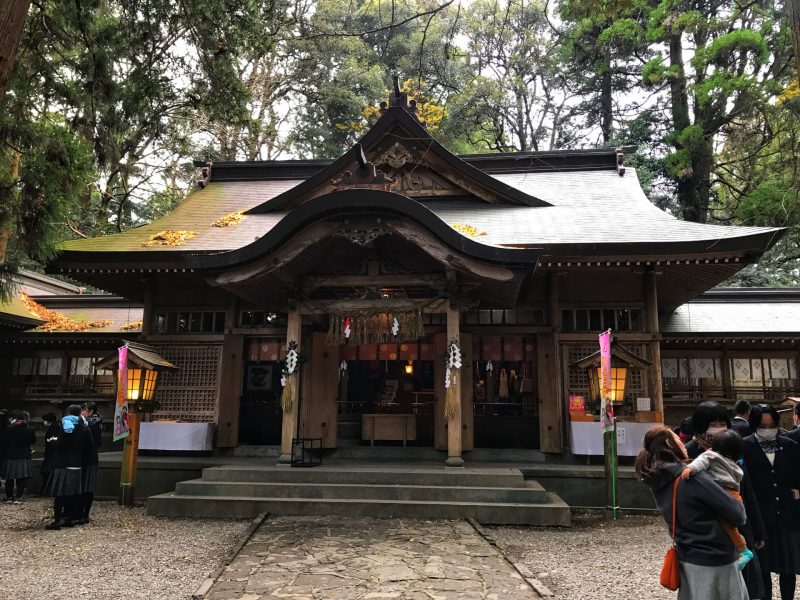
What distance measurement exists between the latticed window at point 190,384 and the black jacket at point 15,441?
2.37 meters

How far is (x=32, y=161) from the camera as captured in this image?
7.22 m

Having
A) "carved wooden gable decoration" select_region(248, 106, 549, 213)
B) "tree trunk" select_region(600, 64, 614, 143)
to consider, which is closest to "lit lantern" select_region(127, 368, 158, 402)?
"carved wooden gable decoration" select_region(248, 106, 549, 213)

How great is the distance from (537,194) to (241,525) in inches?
415

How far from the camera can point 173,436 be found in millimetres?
11477

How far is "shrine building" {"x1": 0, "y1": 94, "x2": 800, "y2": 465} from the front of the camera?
380 inches

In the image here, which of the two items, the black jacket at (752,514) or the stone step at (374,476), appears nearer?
the black jacket at (752,514)

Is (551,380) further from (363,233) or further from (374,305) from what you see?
(363,233)

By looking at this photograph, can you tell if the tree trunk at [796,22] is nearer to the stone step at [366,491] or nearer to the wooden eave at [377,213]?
the wooden eave at [377,213]

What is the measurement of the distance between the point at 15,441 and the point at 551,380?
10.2 meters

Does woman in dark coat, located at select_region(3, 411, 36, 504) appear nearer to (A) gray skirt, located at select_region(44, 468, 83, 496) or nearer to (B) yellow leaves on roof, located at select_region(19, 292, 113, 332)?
(A) gray skirt, located at select_region(44, 468, 83, 496)

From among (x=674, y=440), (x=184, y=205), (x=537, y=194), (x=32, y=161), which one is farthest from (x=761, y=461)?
(x=184, y=205)

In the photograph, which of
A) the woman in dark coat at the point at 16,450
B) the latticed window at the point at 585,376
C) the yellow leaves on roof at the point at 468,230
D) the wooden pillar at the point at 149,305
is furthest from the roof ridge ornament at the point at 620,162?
the woman in dark coat at the point at 16,450

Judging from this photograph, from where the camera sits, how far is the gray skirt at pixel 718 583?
3.05 m

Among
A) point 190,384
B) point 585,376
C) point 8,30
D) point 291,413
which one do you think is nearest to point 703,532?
point 8,30
